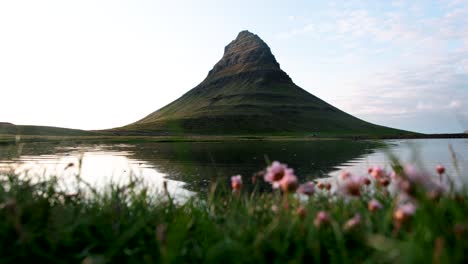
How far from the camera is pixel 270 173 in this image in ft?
11.9

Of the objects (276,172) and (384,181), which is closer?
(276,172)

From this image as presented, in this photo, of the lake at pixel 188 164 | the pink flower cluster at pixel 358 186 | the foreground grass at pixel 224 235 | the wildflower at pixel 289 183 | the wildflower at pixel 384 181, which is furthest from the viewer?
the lake at pixel 188 164

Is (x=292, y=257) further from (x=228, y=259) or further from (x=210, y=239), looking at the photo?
(x=210, y=239)

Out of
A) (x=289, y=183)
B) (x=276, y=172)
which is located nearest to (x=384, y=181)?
(x=276, y=172)

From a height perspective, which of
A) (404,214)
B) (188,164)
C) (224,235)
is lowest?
(188,164)

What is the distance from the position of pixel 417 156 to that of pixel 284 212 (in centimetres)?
142

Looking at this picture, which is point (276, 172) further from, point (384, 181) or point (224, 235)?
point (384, 181)

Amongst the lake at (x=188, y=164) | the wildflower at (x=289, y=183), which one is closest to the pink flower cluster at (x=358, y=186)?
the wildflower at (x=289, y=183)

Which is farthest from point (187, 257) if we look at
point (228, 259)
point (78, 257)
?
point (78, 257)

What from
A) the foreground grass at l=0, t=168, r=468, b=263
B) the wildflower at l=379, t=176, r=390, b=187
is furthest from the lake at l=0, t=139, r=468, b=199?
the foreground grass at l=0, t=168, r=468, b=263

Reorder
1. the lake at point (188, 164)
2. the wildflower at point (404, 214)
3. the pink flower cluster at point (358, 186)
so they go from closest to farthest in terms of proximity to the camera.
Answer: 1. the pink flower cluster at point (358, 186)
2. the wildflower at point (404, 214)
3. the lake at point (188, 164)

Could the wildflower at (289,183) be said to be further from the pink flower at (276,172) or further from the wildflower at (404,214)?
the wildflower at (404,214)

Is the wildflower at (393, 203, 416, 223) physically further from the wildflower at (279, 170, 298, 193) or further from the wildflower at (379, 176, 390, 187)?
the wildflower at (379, 176, 390, 187)

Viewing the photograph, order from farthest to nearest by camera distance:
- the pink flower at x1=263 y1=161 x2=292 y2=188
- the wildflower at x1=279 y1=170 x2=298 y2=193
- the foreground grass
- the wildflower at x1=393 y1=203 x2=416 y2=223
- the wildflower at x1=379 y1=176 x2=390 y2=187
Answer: the wildflower at x1=379 y1=176 x2=390 y2=187 → the pink flower at x1=263 y1=161 x2=292 y2=188 → the wildflower at x1=279 y1=170 x2=298 y2=193 → the foreground grass → the wildflower at x1=393 y1=203 x2=416 y2=223
